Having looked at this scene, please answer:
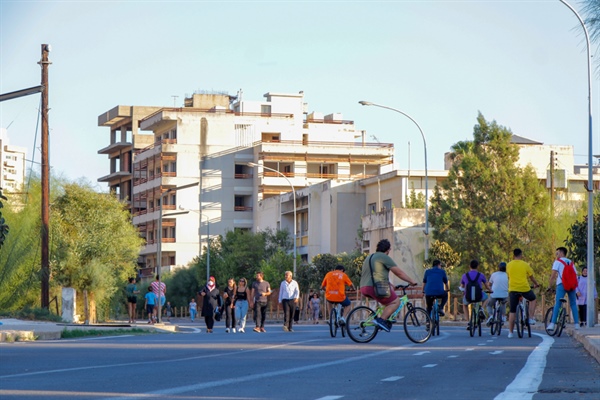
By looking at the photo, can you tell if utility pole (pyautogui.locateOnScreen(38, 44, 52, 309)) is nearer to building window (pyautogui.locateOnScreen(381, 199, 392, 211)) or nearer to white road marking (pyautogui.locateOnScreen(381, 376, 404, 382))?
white road marking (pyautogui.locateOnScreen(381, 376, 404, 382))

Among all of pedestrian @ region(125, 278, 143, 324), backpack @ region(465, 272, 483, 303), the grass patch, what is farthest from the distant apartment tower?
backpack @ region(465, 272, 483, 303)

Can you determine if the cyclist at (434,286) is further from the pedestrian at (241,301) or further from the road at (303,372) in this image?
the pedestrian at (241,301)

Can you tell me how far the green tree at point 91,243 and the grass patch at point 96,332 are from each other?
21.6m

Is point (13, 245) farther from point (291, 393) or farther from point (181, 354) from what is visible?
point (291, 393)

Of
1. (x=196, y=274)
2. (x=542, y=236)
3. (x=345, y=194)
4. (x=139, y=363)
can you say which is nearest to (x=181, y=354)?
(x=139, y=363)

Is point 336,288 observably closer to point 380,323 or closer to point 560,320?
point 560,320

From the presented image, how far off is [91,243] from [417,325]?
42.6 metres

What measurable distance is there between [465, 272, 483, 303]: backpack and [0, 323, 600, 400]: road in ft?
18.0

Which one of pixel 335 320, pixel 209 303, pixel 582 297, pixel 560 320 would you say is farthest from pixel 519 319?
pixel 209 303

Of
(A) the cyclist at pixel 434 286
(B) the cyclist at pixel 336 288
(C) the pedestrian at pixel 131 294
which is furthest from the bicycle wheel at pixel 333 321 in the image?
(C) the pedestrian at pixel 131 294

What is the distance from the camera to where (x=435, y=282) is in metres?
25.6

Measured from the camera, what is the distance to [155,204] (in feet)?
384

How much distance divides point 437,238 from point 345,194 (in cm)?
2631

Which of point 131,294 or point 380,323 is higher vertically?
point 131,294
